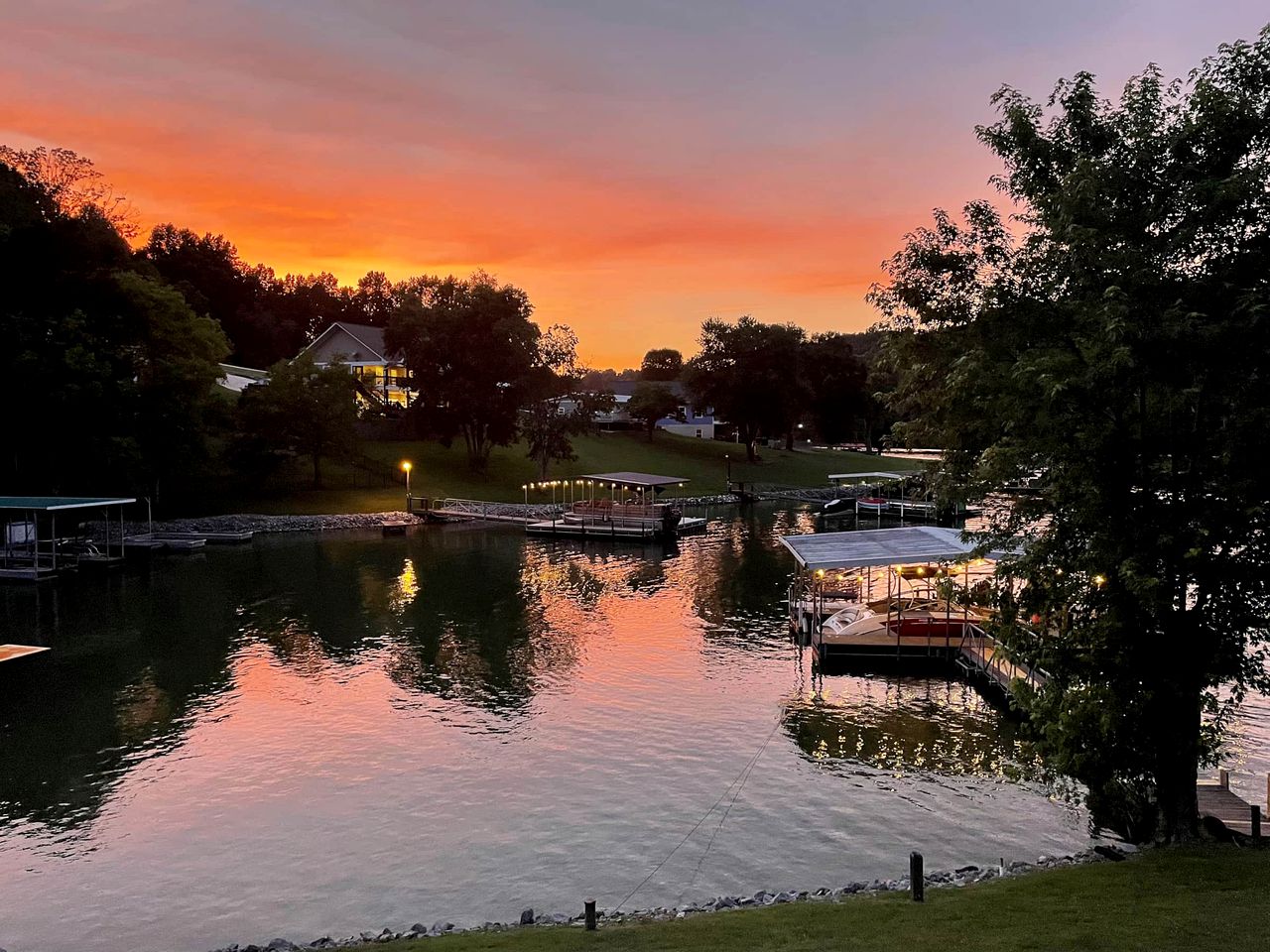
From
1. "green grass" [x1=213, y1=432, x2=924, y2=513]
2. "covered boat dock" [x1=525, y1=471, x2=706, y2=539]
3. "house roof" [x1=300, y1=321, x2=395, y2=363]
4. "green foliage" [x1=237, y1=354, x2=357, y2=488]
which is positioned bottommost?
"covered boat dock" [x1=525, y1=471, x2=706, y2=539]

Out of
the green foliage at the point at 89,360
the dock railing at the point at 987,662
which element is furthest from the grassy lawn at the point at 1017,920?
the green foliage at the point at 89,360

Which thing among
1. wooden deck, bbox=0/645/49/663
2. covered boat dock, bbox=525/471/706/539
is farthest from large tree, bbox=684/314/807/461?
wooden deck, bbox=0/645/49/663

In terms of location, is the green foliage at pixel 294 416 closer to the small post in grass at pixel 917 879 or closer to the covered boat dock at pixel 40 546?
the covered boat dock at pixel 40 546

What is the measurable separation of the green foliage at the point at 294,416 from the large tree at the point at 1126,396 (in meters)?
70.3

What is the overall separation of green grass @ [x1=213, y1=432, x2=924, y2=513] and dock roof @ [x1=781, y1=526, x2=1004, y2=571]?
33051mm

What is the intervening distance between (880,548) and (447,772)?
69.2 ft

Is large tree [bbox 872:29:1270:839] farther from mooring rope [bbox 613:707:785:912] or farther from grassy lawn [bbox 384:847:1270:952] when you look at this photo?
mooring rope [bbox 613:707:785:912]

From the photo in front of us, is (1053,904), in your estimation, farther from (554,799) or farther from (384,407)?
(384,407)

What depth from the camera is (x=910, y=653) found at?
111 feet

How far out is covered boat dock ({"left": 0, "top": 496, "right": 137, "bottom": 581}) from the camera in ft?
168

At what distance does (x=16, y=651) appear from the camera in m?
35.0

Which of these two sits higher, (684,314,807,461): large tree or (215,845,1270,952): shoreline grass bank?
(684,314,807,461): large tree

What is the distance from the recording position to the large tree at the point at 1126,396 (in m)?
15.2

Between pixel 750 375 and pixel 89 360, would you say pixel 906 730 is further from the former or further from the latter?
pixel 750 375
